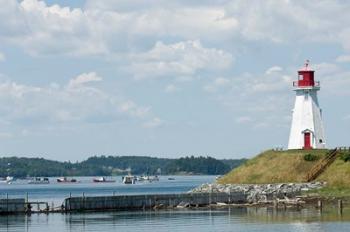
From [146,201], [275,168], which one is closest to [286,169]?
[275,168]

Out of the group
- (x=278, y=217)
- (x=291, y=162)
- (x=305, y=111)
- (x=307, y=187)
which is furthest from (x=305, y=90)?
(x=278, y=217)

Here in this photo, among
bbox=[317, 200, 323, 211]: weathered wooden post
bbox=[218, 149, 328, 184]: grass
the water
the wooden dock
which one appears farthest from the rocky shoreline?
the water

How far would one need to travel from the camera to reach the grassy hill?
10262 centimetres

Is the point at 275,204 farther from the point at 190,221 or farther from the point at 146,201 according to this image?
the point at 190,221

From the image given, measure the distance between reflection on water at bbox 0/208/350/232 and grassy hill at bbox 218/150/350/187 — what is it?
39.7ft

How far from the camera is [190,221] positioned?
8175 cm

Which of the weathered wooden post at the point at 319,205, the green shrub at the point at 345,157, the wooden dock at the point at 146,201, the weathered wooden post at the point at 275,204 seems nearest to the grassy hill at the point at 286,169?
the green shrub at the point at 345,157

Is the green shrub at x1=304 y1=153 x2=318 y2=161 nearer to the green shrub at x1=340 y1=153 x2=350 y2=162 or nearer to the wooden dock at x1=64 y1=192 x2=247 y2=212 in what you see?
the green shrub at x1=340 y1=153 x2=350 y2=162

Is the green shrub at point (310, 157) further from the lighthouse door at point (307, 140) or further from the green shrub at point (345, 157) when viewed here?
the lighthouse door at point (307, 140)

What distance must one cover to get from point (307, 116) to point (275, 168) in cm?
930

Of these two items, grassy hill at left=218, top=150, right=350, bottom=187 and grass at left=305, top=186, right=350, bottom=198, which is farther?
grassy hill at left=218, top=150, right=350, bottom=187

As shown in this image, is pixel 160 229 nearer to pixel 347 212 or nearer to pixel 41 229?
pixel 41 229

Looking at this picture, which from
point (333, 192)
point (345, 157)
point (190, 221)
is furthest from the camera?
point (345, 157)

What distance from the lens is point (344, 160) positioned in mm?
105438
